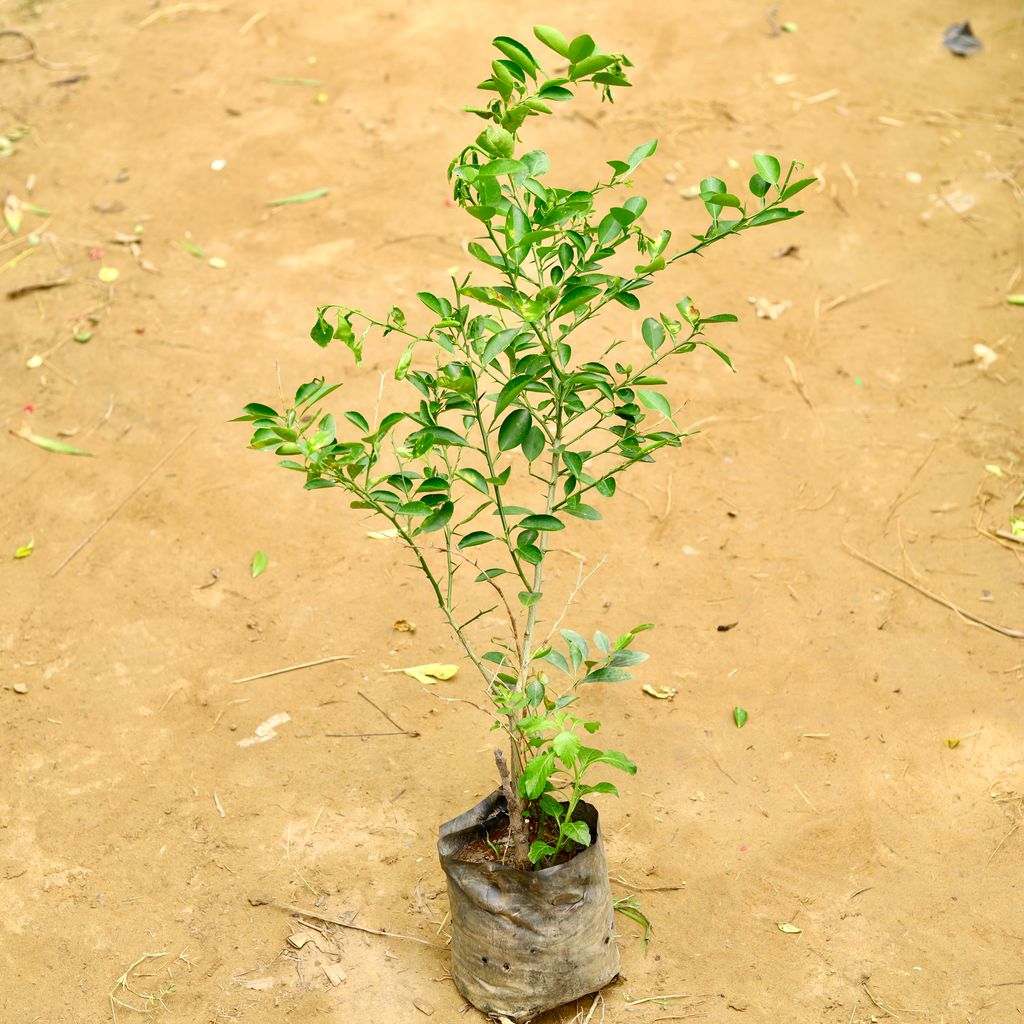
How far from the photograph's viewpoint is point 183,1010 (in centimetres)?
244

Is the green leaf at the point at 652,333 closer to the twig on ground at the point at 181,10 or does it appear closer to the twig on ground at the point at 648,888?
the twig on ground at the point at 648,888

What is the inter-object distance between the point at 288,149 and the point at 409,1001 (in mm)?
4225

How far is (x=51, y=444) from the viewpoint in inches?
158

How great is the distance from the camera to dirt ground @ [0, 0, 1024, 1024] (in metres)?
2.62

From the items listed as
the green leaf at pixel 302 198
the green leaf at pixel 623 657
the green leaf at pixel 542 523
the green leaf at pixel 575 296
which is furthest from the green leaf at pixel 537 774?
the green leaf at pixel 302 198

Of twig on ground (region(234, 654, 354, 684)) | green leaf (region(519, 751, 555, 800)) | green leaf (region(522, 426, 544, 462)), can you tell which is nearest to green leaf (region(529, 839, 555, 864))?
green leaf (region(519, 751, 555, 800))

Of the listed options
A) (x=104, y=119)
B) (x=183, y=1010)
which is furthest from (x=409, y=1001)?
(x=104, y=119)

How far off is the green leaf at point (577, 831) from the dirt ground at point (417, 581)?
474 millimetres

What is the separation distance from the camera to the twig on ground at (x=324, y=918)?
258 cm

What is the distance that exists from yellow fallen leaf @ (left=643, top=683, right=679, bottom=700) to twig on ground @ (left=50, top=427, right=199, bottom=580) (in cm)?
188

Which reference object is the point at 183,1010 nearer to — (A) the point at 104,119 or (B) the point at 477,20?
(A) the point at 104,119

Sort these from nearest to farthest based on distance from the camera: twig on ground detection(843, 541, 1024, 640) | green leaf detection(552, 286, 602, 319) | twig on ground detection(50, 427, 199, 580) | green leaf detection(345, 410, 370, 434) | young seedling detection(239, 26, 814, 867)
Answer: young seedling detection(239, 26, 814, 867) → green leaf detection(552, 286, 602, 319) → green leaf detection(345, 410, 370, 434) → twig on ground detection(843, 541, 1024, 640) → twig on ground detection(50, 427, 199, 580)

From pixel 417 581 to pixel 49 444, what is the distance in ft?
4.98

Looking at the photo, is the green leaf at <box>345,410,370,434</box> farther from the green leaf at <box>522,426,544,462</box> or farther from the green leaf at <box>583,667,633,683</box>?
the green leaf at <box>583,667,633,683</box>
